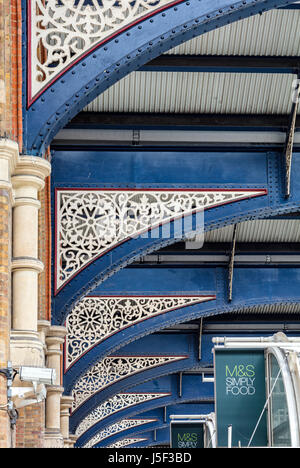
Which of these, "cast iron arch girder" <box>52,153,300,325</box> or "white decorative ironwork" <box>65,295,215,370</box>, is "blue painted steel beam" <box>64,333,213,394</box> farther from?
"cast iron arch girder" <box>52,153,300,325</box>

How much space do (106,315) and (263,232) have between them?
3878mm

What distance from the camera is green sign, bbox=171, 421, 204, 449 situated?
21.9 m

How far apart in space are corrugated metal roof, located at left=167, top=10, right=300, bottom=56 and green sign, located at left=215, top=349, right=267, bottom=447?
5.34 m

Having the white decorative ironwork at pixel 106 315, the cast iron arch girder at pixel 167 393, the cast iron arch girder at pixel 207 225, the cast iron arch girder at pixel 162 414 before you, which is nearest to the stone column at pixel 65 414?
the white decorative ironwork at pixel 106 315

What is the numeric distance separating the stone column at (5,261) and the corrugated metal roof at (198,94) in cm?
710

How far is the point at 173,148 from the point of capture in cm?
1788

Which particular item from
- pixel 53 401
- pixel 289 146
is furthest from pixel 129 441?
pixel 289 146

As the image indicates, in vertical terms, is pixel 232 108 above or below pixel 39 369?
above

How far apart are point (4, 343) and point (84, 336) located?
1212cm

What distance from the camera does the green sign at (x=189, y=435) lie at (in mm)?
21922

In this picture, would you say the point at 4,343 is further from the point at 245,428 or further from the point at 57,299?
the point at 57,299

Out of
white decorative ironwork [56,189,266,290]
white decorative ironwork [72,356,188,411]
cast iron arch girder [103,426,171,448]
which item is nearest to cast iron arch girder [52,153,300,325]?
white decorative ironwork [56,189,266,290]

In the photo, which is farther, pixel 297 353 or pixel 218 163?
pixel 218 163

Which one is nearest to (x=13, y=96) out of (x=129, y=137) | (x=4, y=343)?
(x=4, y=343)
